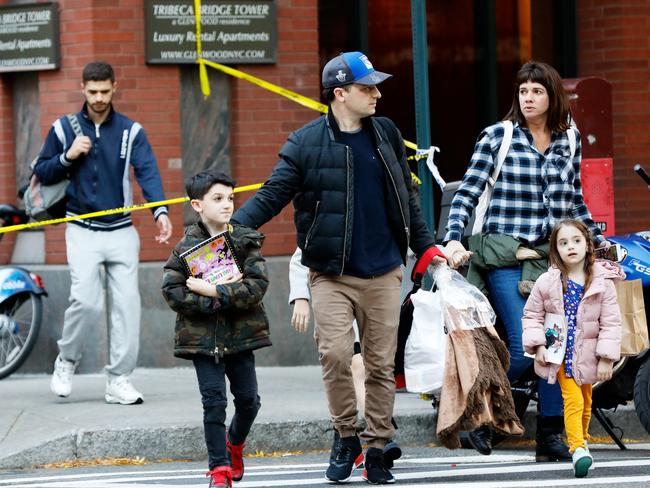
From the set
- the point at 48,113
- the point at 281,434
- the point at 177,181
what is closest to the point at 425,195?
the point at 281,434

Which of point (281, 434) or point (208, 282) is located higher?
point (208, 282)

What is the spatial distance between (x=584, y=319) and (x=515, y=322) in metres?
0.46

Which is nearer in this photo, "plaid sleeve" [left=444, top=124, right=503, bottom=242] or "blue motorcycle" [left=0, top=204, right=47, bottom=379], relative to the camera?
"plaid sleeve" [left=444, top=124, right=503, bottom=242]

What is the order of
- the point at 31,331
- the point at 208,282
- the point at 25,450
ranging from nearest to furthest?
the point at 208,282
the point at 25,450
the point at 31,331

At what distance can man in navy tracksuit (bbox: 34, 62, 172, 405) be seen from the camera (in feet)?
30.4

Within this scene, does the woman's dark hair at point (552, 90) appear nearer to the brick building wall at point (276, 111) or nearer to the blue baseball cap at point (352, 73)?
the blue baseball cap at point (352, 73)

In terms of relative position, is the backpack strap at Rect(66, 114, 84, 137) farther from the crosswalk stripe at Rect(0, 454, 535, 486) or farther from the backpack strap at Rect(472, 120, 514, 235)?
the backpack strap at Rect(472, 120, 514, 235)

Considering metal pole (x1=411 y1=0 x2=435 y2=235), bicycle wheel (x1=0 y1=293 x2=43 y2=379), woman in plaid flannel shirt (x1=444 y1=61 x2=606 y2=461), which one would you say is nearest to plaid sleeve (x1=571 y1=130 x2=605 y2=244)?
woman in plaid flannel shirt (x1=444 y1=61 x2=606 y2=461)

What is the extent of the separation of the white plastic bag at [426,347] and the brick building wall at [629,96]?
543 centimetres

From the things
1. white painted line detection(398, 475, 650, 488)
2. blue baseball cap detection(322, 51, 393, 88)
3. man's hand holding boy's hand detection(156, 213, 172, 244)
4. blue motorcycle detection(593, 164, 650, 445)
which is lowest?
white painted line detection(398, 475, 650, 488)

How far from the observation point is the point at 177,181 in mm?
11117

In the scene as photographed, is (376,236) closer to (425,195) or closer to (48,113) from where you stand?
(425,195)

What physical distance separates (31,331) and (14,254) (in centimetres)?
121

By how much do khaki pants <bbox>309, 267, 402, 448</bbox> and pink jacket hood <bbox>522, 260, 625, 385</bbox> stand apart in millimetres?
652
